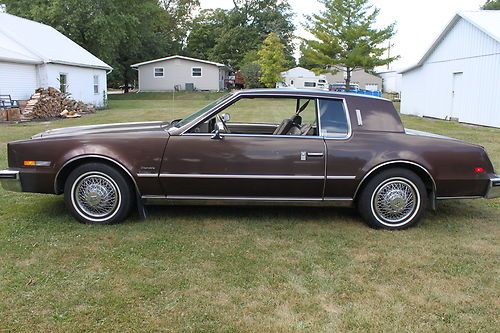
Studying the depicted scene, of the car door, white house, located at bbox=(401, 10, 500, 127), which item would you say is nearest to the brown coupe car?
the car door

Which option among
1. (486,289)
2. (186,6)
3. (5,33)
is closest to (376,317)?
(486,289)

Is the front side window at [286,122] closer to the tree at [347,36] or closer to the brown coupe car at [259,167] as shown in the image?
the brown coupe car at [259,167]

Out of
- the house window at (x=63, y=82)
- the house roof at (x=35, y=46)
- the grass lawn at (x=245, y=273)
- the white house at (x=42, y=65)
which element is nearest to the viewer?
the grass lawn at (x=245, y=273)

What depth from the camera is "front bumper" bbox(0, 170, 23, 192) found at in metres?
4.80

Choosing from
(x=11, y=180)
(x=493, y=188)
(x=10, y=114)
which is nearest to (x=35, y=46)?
(x=10, y=114)

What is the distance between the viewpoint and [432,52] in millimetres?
22531

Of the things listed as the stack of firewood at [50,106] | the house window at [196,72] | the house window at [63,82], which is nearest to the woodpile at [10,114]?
the stack of firewood at [50,106]

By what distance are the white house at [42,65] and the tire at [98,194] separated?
56.3 ft

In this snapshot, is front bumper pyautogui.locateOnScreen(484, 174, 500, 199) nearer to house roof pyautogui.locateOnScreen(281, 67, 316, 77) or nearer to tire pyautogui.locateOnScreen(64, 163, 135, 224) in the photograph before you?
tire pyautogui.locateOnScreen(64, 163, 135, 224)

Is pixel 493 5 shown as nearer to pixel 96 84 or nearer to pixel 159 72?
pixel 159 72

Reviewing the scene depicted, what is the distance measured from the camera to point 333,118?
4934mm

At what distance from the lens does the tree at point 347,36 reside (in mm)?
35469

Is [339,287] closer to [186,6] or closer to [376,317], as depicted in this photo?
[376,317]

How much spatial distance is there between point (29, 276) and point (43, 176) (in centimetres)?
141
